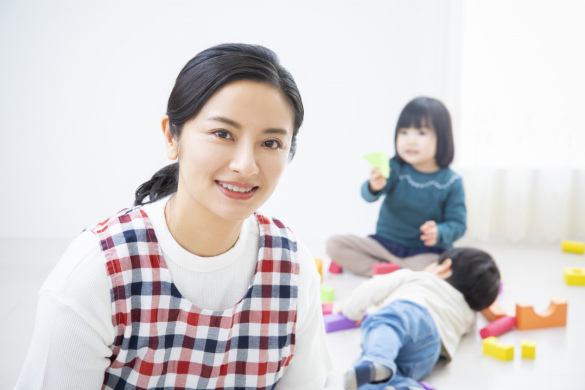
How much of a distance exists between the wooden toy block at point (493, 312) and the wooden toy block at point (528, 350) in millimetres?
233

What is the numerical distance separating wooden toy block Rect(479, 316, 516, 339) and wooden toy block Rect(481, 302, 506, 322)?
0.07 ft

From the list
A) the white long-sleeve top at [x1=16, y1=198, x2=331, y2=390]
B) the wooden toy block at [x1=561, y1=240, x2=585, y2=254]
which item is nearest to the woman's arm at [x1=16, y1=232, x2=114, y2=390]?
the white long-sleeve top at [x1=16, y1=198, x2=331, y2=390]

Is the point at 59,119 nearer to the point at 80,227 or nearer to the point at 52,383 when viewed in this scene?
the point at 80,227

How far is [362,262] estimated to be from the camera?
229 cm

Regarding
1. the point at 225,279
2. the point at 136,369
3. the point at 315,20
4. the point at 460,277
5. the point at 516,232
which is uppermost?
the point at 315,20

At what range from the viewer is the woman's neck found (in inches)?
35.4

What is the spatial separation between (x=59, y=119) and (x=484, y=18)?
2016 millimetres

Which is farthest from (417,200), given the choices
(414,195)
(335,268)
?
(335,268)

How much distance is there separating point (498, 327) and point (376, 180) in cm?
75

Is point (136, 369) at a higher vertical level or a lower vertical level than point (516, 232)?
higher

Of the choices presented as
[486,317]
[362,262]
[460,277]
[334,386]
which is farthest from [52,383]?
[362,262]

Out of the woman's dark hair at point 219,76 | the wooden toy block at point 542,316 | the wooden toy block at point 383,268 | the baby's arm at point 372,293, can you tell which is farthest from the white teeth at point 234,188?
the wooden toy block at point 383,268

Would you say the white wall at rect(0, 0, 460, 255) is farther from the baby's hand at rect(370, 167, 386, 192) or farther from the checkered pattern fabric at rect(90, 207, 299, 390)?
the checkered pattern fabric at rect(90, 207, 299, 390)

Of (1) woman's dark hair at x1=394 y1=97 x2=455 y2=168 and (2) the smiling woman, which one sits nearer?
(2) the smiling woman
